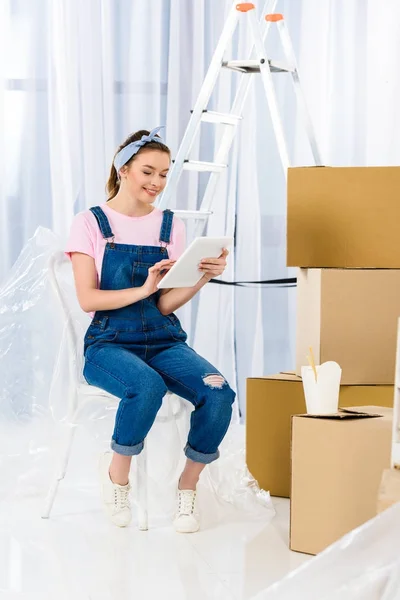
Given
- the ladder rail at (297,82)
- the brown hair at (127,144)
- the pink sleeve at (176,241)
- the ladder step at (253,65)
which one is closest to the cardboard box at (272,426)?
the pink sleeve at (176,241)

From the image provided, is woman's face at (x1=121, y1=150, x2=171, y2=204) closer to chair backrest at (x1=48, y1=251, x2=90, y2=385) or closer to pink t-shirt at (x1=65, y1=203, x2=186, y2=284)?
pink t-shirt at (x1=65, y1=203, x2=186, y2=284)

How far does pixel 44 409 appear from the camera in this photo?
2.42 metres

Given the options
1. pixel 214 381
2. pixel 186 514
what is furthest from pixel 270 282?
pixel 186 514

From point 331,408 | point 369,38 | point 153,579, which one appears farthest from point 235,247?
point 153,579

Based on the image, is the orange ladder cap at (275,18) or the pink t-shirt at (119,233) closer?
the pink t-shirt at (119,233)

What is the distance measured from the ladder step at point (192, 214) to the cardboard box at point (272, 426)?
2.49ft

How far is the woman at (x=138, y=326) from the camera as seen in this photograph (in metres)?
2.09

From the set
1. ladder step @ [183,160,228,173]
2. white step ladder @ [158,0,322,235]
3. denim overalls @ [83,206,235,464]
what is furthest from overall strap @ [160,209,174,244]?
ladder step @ [183,160,228,173]

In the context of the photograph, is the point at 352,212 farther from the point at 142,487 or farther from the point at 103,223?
the point at 142,487

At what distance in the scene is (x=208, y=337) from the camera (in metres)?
3.36

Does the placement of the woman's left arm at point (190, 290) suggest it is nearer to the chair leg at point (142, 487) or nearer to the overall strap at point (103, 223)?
the overall strap at point (103, 223)

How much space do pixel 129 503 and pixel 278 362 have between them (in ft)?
4.68

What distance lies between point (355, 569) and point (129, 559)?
614 millimetres

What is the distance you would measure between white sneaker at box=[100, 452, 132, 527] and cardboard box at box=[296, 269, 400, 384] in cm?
60
